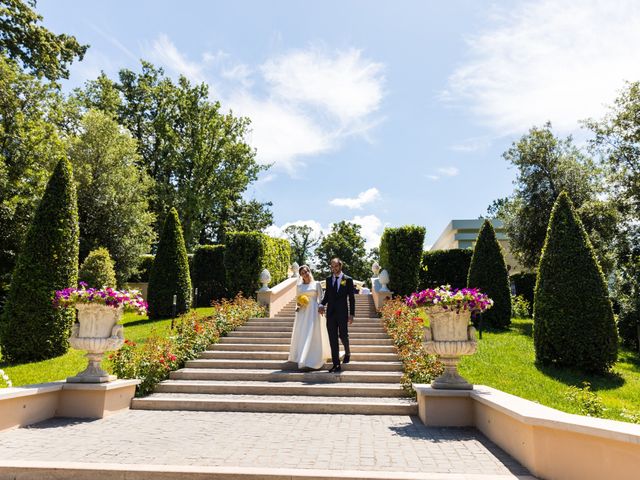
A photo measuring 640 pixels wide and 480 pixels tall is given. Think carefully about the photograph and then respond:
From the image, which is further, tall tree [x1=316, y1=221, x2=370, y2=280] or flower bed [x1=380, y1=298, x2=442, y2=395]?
tall tree [x1=316, y1=221, x2=370, y2=280]

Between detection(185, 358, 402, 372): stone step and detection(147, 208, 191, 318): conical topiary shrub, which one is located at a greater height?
detection(147, 208, 191, 318): conical topiary shrub

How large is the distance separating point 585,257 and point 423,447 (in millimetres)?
6971

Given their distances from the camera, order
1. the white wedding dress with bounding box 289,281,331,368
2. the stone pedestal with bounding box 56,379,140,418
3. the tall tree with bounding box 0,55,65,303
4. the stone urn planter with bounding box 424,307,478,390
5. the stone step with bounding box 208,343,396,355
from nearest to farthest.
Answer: the stone urn planter with bounding box 424,307,478,390
the stone pedestal with bounding box 56,379,140,418
the white wedding dress with bounding box 289,281,331,368
the stone step with bounding box 208,343,396,355
the tall tree with bounding box 0,55,65,303

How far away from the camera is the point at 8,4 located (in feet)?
49.2

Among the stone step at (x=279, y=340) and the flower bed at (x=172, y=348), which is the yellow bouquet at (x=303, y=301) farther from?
the flower bed at (x=172, y=348)

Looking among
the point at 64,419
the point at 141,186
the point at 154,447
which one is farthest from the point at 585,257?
the point at 141,186

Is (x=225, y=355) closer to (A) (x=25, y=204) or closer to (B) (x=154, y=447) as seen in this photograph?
(B) (x=154, y=447)

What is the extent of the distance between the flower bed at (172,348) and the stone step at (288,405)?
0.55 meters

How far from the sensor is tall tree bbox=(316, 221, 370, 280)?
54.3 m

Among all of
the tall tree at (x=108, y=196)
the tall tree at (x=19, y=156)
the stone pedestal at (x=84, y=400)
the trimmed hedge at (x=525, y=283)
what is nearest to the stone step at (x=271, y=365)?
the stone pedestal at (x=84, y=400)

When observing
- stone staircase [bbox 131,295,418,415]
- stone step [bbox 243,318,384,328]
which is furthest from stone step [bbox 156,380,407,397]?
stone step [bbox 243,318,384,328]

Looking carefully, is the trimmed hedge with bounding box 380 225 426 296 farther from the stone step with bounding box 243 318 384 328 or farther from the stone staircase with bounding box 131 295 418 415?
the stone staircase with bounding box 131 295 418 415

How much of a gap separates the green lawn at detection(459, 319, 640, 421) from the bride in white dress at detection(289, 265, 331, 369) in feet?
9.44

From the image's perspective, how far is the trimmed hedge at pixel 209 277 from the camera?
72.7 feet
